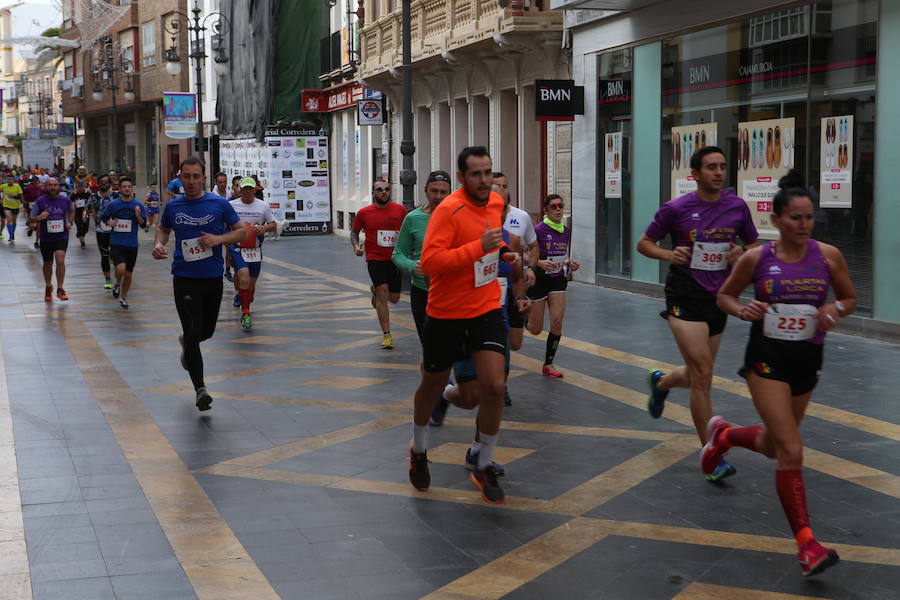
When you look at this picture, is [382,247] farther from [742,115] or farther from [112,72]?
[112,72]

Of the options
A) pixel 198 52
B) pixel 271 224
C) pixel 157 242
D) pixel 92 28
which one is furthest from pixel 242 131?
pixel 157 242

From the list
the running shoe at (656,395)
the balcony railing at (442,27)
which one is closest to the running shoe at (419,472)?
the running shoe at (656,395)

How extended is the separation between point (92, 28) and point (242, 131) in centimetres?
2168

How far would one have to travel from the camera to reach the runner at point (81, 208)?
31.9 meters

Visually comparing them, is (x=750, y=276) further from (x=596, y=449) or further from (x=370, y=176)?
(x=370, y=176)

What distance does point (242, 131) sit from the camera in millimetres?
39562

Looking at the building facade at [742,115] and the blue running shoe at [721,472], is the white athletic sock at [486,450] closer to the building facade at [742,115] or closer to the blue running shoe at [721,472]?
the blue running shoe at [721,472]

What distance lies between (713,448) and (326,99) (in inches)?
1228

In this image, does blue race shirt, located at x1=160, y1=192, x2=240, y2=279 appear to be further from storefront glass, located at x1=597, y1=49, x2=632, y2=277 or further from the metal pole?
storefront glass, located at x1=597, y1=49, x2=632, y2=277

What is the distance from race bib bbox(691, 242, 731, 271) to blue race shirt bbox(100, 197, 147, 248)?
1155 cm

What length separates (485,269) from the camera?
20.4 feet

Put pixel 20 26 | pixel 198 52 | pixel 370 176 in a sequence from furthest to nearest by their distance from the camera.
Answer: pixel 20 26 → pixel 198 52 → pixel 370 176

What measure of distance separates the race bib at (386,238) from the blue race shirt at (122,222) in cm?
595

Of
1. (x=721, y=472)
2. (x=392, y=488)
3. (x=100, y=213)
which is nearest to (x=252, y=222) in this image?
(x=100, y=213)
